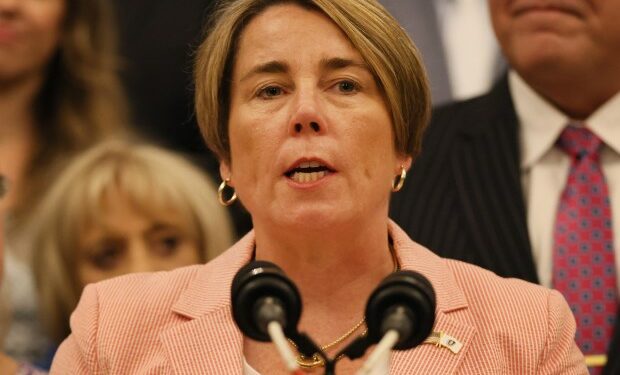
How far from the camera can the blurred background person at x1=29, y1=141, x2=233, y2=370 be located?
3643 millimetres

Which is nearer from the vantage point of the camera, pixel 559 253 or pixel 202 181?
pixel 559 253

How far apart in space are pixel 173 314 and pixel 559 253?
3.87ft

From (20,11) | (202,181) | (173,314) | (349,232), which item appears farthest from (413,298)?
(20,11)

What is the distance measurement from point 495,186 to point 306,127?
114 cm

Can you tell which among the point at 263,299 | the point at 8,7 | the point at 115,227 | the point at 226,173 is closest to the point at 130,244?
the point at 115,227

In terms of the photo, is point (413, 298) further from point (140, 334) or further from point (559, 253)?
point (559, 253)

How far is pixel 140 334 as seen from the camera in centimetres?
253

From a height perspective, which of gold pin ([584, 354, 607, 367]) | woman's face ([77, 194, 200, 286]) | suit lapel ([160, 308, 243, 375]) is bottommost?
woman's face ([77, 194, 200, 286])

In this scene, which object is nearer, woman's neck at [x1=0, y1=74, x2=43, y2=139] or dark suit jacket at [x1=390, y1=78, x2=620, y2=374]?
dark suit jacket at [x1=390, y1=78, x2=620, y2=374]

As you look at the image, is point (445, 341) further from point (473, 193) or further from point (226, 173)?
point (473, 193)

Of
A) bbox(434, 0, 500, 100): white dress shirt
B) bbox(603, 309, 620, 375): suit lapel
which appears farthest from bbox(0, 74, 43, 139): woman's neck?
bbox(603, 309, 620, 375): suit lapel

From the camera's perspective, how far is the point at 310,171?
2377 millimetres

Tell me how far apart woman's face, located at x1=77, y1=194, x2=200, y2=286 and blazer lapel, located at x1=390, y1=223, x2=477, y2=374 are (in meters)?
1.14

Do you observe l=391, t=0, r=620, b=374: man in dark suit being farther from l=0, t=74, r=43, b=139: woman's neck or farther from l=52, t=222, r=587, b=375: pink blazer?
l=0, t=74, r=43, b=139: woman's neck
